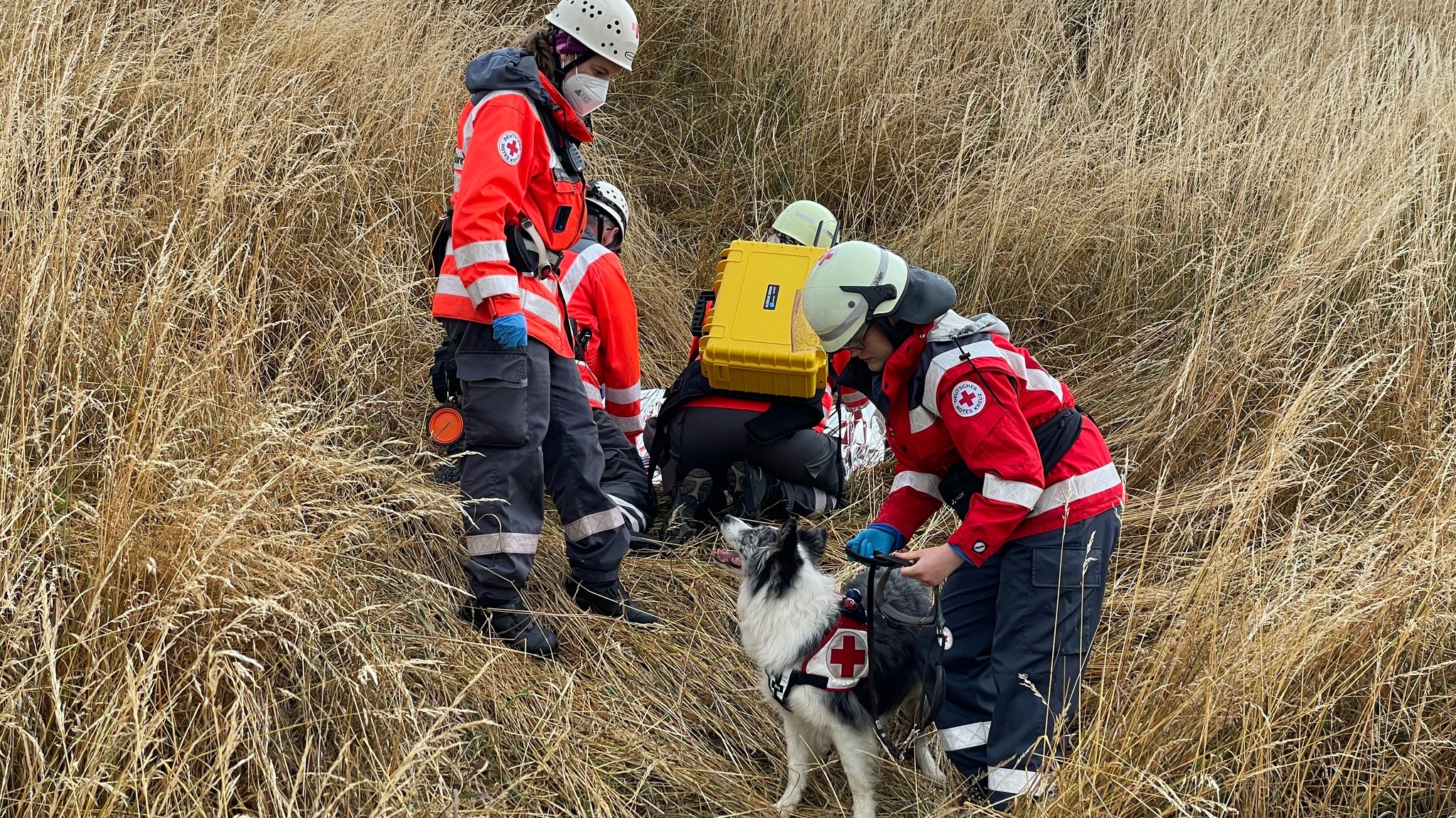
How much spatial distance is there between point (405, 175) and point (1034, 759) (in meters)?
3.78

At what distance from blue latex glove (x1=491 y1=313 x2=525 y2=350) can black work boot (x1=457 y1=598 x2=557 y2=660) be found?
2.95 feet

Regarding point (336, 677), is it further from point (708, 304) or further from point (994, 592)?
point (708, 304)

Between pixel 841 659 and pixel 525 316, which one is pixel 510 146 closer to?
pixel 525 316

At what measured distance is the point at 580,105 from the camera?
3867 mm

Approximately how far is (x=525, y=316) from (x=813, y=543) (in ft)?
4.01

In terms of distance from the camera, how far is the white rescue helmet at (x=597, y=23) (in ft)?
12.4

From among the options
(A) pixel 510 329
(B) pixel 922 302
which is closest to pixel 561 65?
(A) pixel 510 329

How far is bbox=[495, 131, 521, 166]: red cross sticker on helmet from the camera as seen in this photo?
11.5 ft

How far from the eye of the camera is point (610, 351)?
4.79m

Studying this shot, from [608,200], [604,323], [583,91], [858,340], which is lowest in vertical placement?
[604,323]

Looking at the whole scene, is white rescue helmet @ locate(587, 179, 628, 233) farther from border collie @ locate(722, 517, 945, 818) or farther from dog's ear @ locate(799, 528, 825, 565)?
dog's ear @ locate(799, 528, 825, 565)

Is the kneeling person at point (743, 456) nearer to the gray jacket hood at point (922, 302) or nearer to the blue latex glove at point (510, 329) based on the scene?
the blue latex glove at point (510, 329)

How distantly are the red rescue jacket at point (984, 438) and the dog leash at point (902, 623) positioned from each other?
0.71 feet

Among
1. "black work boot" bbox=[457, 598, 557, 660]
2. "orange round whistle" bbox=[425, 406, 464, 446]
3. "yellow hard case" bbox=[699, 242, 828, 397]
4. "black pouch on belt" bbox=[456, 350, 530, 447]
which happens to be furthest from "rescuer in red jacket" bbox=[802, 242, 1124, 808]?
"yellow hard case" bbox=[699, 242, 828, 397]
